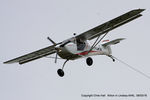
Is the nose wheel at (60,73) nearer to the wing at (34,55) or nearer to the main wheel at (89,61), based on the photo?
the main wheel at (89,61)

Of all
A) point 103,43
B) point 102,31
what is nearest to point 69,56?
point 102,31

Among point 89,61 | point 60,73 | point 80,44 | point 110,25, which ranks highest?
point 110,25

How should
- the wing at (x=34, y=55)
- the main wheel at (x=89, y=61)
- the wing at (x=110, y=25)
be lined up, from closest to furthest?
the wing at (x=110, y=25) → the main wheel at (x=89, y=61) → the wing at (x=34, y=55)

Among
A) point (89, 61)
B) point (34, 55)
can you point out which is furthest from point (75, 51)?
point (34, 55)

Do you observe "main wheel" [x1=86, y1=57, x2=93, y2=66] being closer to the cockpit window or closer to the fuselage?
the fuselage

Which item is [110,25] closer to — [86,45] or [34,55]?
[86,45]

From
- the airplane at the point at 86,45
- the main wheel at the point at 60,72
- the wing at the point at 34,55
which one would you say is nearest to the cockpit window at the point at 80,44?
the airplane at the point at 86,45

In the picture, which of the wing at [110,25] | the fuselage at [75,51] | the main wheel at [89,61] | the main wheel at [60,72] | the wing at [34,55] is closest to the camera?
the wing at [110,25]

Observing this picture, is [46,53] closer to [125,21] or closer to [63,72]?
[63,72]

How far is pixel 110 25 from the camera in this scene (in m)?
26.5

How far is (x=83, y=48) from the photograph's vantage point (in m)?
27.5

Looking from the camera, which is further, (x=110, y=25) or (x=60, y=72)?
(x=60, y=72)

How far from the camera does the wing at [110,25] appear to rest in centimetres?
2454

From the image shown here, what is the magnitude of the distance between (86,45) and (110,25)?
253 cm
